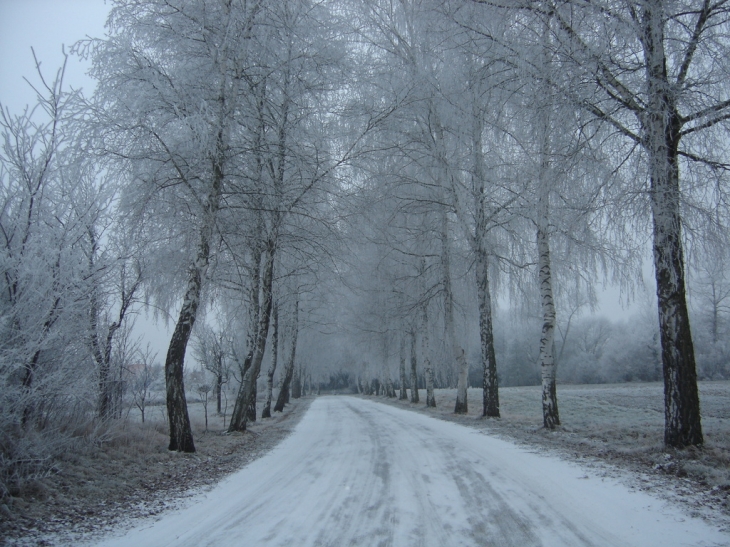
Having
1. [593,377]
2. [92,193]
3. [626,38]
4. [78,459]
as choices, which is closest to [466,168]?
[626,38]

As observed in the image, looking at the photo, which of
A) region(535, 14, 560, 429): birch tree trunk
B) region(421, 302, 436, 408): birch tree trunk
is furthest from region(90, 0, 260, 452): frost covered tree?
region(421, 302, 436, 408): birch tree trunk

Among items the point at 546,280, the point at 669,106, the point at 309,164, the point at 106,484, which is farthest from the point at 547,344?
the point at 106,484

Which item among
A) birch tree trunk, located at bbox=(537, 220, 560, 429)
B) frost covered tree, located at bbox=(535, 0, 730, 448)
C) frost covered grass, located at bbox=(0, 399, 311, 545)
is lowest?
frost covered grass, located at bbox=(0, 399, 311, 545)

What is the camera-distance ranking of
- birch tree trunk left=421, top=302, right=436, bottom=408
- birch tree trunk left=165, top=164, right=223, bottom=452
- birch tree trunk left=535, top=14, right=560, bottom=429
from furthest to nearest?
birch tree trunk left=421, top=302, right=436, bottom=408 < birch tree trunk left=165, top=164, right=223, bottom=452 < birch tree trunk left=535, top=14, right=560, bottom=429

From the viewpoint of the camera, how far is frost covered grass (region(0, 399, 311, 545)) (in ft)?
12.3

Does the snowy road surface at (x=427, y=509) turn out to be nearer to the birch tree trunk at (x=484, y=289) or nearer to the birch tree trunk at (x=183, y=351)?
the birch tree trunk at (x=183, y=351)

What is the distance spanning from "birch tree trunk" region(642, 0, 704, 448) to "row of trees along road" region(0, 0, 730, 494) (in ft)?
0.09

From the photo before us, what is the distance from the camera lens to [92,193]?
641cm

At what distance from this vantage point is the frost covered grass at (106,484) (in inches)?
147

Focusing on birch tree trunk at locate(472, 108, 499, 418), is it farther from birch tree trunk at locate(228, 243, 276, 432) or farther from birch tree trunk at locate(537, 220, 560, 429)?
birch tree trunk at locate(228, 243, 276, 432)

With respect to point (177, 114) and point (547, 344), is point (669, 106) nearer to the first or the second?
point (547, 344)

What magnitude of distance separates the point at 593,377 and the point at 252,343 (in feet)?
168

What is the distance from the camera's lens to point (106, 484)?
503 centimetres

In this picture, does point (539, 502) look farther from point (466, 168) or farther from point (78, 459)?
point (466, 168)
